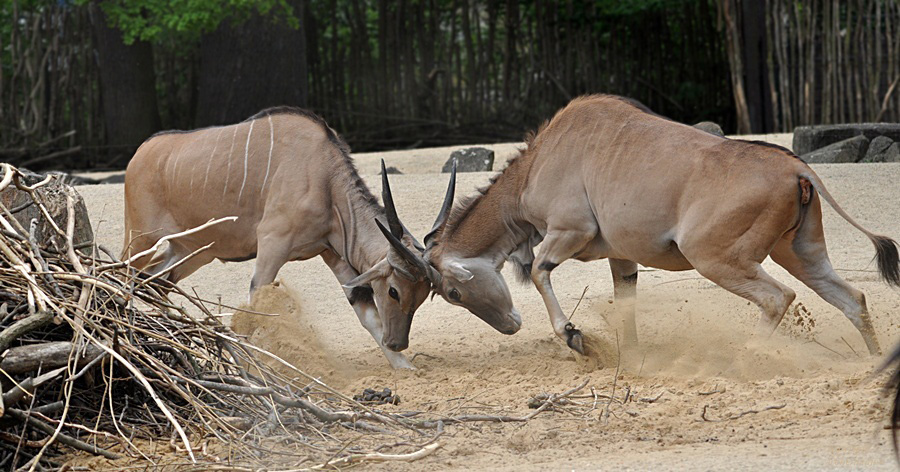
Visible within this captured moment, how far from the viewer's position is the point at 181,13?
35.2 ft

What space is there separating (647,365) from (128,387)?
2.43 metres

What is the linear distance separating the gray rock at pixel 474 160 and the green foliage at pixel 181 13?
2614mm

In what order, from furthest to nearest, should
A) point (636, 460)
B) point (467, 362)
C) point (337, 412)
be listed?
point (467, 362)
point (337, 412)
point (636, 460)

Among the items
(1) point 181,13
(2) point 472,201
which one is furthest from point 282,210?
(1) point 181,13

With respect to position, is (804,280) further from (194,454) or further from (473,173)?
(473,173)

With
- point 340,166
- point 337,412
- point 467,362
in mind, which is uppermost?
point 340,166

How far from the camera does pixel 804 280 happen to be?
5.05 m

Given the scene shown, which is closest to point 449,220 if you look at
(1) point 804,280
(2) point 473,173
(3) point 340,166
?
(3) point 340,166

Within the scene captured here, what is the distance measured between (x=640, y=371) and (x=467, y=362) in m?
1.08

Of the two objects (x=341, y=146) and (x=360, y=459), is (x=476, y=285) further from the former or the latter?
(x=360, y=459)

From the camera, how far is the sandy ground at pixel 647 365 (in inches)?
141

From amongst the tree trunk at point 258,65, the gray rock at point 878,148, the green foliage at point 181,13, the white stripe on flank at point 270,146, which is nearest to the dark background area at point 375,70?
the tree trunk at point 258,65

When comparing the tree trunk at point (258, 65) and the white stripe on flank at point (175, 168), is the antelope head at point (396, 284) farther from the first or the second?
the tree trunk at point (258, 65)

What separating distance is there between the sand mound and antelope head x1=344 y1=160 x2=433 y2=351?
0.34m
